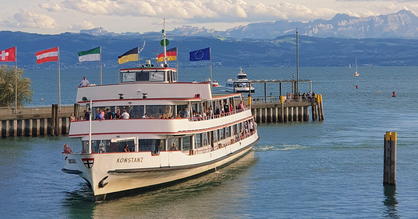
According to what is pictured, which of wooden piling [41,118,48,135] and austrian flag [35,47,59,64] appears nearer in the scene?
austrian flag [35,47,59,64]

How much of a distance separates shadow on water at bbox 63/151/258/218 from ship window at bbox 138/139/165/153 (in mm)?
2515

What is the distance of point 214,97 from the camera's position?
40406mm

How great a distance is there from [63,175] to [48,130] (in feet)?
66.0

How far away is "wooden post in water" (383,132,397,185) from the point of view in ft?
111

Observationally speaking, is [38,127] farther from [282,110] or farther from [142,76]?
[282,110]

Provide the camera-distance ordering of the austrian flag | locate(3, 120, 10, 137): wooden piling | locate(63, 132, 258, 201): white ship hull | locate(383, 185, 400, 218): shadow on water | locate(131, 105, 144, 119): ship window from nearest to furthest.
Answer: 1. locate(63, 132, 258, 201): white ship hull
2. locate(383, 185, 400, 218): shadow on water
3. locate(131, 105, 144, 119): ship window
4. the austrian flag
5. locate(3, 120, 10, 137): wooden piling

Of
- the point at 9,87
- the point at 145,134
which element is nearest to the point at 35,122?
the point at 9,87

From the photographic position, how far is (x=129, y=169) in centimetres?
3095

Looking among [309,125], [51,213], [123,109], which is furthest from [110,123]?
[309,125]

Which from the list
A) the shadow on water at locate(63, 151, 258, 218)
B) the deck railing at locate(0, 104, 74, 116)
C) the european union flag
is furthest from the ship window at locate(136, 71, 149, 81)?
the deck railing at locate(0, 104, 74, 116)

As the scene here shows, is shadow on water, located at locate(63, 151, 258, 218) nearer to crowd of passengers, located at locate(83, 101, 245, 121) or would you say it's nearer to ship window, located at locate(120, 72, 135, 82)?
crowd of passengers, located at locate(83, 101, 245, 121)

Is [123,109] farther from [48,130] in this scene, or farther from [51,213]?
[48,130]

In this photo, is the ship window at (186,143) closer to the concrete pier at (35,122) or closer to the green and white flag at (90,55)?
the green and white flag at (90,55)

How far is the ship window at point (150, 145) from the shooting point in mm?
33062
